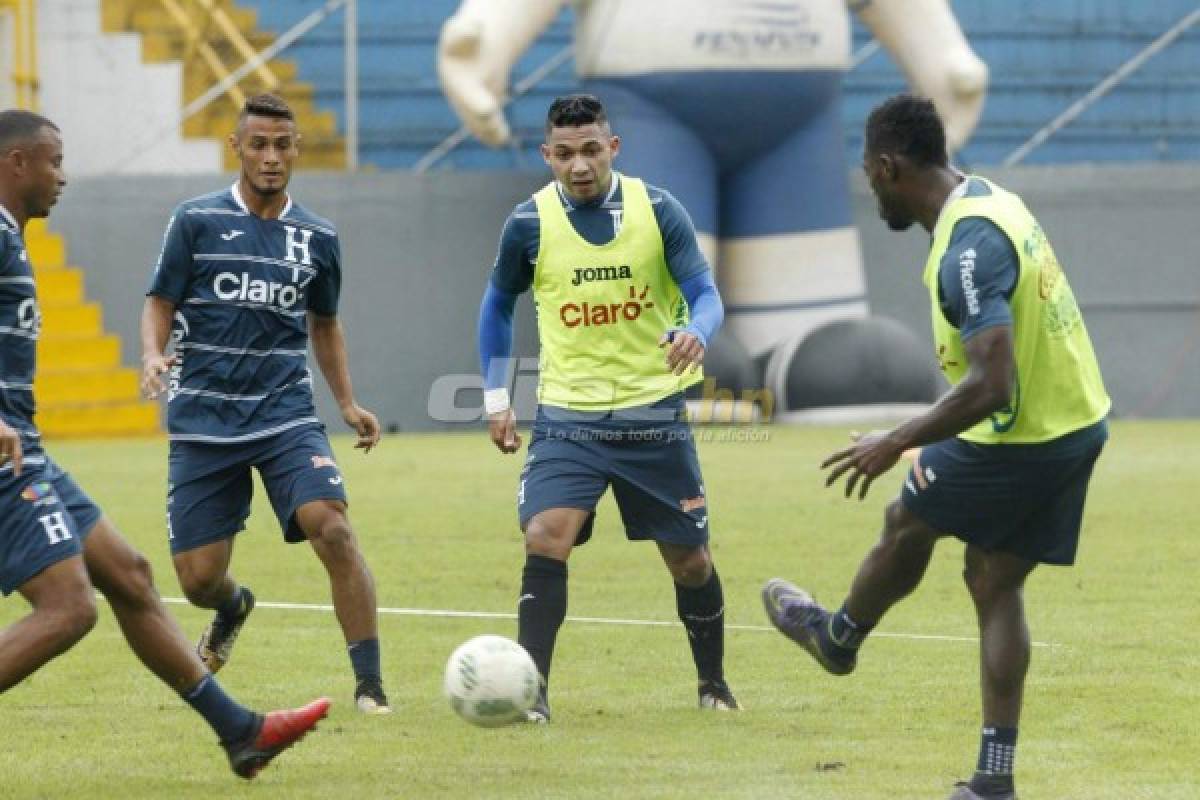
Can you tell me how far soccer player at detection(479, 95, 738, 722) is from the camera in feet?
27.0

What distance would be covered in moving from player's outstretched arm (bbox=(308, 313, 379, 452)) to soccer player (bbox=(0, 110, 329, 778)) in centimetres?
186

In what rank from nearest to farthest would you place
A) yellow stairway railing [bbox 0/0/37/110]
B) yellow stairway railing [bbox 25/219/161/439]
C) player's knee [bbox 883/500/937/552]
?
player's knee [bbox 883/500/937/552]
yellow stairway railing [bbox 25/219/161/439]
yellow stairway railing [bbox 0/0/37/110]

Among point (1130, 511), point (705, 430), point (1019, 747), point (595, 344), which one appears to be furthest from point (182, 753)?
point (705, 430)

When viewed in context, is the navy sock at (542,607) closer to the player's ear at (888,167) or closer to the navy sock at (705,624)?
the navy sock at (705,624)

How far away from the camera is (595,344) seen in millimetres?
8312

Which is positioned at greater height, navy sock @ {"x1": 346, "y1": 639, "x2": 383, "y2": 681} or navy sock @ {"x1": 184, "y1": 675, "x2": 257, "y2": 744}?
navy sock @ {"x1": 184, "y1": 675, "x2": 257, "y2": 744}

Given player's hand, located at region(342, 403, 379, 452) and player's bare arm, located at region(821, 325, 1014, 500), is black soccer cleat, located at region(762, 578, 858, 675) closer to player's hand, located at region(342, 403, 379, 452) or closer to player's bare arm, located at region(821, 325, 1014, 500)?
player's bare arm, located at region(821, 325, 1014, 500)

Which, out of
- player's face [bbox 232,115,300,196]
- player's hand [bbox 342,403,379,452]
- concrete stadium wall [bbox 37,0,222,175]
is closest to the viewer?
player's face [bbox 232,115,300,196]

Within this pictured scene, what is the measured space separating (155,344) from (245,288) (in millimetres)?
409

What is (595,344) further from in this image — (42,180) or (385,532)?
(385,532)

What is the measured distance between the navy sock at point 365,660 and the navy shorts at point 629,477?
0.70m

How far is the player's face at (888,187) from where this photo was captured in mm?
6453

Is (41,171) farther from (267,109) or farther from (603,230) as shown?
(603,230)

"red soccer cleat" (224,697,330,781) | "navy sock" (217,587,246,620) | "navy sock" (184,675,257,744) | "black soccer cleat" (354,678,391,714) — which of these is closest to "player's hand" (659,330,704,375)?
"black soccer cleat" (354,678,391,714)
